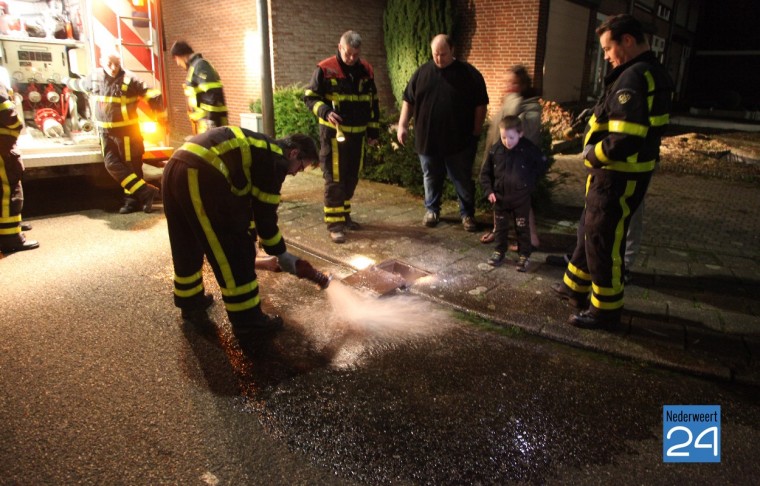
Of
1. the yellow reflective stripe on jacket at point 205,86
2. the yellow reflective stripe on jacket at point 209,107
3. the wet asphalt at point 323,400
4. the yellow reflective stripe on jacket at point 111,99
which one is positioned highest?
the yellow reflective stripe on jacket at point 205,86

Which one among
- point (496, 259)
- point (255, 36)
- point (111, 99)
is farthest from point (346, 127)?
point (255, 36)

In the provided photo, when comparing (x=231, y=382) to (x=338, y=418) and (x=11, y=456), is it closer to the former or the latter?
(x=338, y=418)

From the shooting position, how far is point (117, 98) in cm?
604

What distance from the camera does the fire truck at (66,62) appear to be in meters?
6.15

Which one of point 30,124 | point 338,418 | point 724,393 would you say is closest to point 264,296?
point 338,418

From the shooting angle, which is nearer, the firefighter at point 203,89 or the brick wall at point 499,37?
the firefighter at point 203,89

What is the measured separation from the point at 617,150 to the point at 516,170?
1.48 m

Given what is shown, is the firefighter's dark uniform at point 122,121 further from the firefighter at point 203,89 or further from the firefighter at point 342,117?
the firefighter at point 342,117

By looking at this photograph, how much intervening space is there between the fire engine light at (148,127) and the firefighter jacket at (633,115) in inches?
215

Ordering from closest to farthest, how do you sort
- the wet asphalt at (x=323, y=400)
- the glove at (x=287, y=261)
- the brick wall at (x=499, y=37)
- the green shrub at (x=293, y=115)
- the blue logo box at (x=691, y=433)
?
the wet asphalt at (x=323, y=400) < the blue logo box at (x=691, y=433) < the glove at (x=287, y=261) < the green shrub at (x=293, y=115) < the brick wall at (x=499, y=37)

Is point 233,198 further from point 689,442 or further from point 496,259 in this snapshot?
point 689,442

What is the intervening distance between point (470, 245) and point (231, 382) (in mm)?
3087

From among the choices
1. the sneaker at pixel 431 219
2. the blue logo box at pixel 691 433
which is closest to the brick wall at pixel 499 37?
the sneaker at pixel 431 219

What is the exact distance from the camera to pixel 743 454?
2.58m
